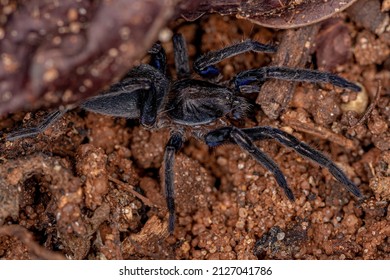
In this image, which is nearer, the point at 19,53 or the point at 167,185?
the point at 19,53

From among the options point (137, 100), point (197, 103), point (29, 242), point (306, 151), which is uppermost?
point (137, 100)

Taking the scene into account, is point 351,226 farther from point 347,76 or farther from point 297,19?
point 297,19

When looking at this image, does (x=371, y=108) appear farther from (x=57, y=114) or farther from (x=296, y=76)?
(x=57, y=114)

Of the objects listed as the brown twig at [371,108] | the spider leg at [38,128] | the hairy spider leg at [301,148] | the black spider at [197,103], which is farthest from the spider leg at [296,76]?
the spider leg at [38,128]

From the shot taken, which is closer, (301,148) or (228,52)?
(301,148)

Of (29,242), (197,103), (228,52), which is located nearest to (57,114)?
(29,242)
